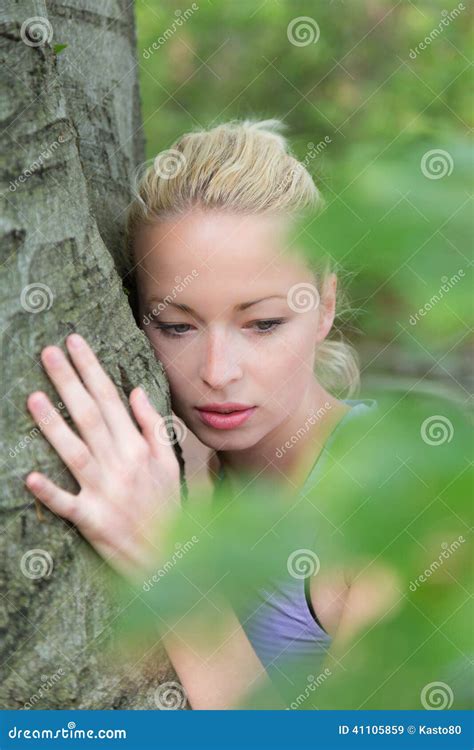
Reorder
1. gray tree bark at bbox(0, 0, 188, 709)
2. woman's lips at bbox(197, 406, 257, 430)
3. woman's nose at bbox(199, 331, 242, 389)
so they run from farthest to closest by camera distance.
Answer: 1. woman's lips at bbox(197, 406, 257, 430)
2. woman's nose at bbox(199, 331, 242, 389)
3. gray tree bark at bbox(0, 0, 188, 709)

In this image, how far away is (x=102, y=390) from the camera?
928mm

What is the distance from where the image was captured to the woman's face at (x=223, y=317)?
1.10 metres

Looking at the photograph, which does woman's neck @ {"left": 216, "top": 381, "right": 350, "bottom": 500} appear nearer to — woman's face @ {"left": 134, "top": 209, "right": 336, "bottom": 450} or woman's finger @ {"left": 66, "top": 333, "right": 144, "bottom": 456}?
woman's face @ {"left": 134, "top": 209, "right": 336, "bottom": 450}

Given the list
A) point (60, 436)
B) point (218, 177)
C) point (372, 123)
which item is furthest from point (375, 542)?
point (218, 177)

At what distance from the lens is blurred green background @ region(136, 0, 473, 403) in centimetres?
30

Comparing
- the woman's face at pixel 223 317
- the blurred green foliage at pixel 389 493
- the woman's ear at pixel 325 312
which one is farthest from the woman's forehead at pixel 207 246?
the blurred green foliage at pixel 389 493

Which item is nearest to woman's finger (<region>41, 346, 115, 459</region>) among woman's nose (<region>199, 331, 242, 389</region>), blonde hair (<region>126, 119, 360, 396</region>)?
woman's nose (<region>199, 331, 242, 389</region>)

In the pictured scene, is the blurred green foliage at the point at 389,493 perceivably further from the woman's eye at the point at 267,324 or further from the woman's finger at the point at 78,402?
the woman's eye at the point at 267,324

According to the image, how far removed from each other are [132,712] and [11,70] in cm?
72

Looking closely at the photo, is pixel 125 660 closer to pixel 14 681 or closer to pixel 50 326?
pixel 14 681

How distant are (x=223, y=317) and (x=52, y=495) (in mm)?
346

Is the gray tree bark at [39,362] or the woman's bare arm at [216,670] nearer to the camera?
the gray tree bark at [39,362]

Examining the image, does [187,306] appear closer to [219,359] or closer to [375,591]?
[219,359]

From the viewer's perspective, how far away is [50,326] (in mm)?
891
